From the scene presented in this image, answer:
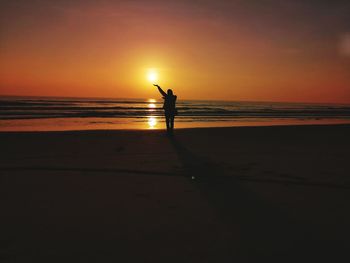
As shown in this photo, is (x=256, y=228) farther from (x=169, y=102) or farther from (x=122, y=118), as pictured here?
(x=122, y=118)

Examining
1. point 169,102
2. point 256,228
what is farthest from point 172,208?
point 169,102

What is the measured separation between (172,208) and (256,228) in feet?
4.28

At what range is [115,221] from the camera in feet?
15.6

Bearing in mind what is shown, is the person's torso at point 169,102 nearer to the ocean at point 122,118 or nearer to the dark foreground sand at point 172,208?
the dark foreground sand at point 172,208

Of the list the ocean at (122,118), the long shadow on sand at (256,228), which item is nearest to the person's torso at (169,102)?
the ocean at (122,118)

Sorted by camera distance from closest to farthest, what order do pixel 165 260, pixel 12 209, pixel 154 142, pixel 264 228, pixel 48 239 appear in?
pixel 165 260
pixel 48 239
pixel 264 228
pixel 12 209
pixel 154 142

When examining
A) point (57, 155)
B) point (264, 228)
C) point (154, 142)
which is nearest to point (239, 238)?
point (264, 228)

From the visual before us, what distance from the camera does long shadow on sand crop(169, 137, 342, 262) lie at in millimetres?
3930

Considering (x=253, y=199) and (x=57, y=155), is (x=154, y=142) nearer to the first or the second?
(x=57, y=155)

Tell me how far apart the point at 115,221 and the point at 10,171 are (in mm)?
4170

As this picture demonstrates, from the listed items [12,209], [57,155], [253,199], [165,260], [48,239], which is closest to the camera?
[165,260]

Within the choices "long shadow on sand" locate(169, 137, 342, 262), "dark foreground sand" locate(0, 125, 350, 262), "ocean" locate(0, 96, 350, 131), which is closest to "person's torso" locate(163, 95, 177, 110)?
"dark foreground sand" locate(0, 125, 350, 262)

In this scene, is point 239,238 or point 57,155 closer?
point 239,238

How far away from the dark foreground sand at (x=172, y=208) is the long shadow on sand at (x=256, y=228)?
0.5 inches
